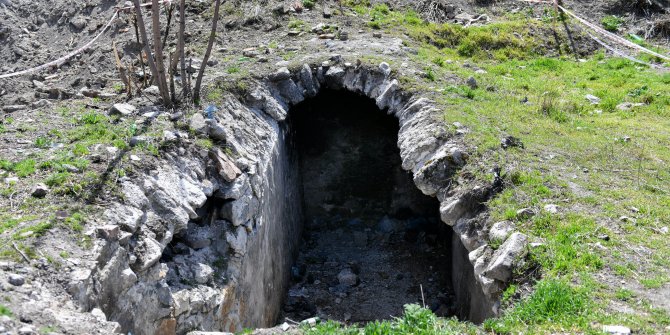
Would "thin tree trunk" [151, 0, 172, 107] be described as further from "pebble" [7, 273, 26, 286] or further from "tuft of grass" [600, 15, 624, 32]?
"tuft of grass" [600, 15, 624, 32]

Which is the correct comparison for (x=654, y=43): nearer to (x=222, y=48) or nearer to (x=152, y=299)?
(x=222, y=48)

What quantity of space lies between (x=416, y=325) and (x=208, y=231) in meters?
3.02

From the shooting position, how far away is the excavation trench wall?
6277 millimetres

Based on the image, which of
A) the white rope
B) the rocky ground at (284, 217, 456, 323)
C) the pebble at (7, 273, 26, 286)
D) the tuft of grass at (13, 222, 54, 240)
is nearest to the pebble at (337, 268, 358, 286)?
the rocky ground at (284, 217, 456, 323)

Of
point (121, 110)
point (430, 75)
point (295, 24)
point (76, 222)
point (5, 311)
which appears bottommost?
point (5, 311)

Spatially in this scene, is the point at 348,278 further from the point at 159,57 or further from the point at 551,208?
the point at 159,57

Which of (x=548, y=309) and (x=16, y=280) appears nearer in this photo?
(x=16, y=280)

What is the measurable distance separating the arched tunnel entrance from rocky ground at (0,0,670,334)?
133 millimetres

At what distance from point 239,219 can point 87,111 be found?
9.08 ft

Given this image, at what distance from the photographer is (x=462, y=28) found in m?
13.6

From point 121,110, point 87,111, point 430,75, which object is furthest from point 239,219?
point 430,75

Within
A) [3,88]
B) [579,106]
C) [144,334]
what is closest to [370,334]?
[144,334]

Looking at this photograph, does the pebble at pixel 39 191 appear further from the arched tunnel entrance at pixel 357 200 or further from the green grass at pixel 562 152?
the arched tunnel entrance at pixel 357 200

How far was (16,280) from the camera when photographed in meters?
5.21
